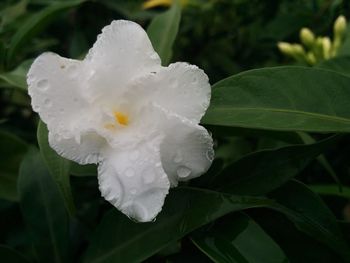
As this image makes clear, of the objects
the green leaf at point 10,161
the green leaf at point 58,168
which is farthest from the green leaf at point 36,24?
the green leaf at point 58,168

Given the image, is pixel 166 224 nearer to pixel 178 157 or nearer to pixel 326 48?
pixel 178 157

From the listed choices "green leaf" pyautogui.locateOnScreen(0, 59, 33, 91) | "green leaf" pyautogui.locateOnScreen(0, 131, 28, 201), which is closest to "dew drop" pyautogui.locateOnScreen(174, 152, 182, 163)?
"green leaf" pyautogui.locateOnScreen(0, 59, 33, 91)

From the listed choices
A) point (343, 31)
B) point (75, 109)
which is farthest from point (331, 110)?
point (343, 31)

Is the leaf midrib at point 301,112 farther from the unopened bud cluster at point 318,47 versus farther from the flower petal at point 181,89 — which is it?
the unopened bud cluster at point 318,47

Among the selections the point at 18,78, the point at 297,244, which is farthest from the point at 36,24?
the point at 297,244

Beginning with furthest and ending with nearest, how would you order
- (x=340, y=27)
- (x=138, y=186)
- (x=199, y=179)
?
(x=340, y=27) → (x=199, y=179) → (x=138, y=186)

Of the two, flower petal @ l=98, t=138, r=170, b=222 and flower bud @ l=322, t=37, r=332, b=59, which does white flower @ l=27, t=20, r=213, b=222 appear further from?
flower bud @ l=322, t=37, r=332, b=59
